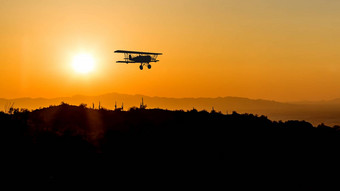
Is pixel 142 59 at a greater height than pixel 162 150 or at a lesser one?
greater

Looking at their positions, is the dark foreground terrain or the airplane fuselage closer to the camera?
the dark foreground terrain

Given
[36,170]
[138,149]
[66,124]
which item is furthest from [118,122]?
[36,170]

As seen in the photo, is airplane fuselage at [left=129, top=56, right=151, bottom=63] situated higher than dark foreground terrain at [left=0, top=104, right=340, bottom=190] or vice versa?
airplane fuselage at [left=129, top=56, right=151, bottom=63]

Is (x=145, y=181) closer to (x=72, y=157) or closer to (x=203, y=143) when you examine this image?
(x=72, y=157)

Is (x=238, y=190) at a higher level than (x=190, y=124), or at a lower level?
lower

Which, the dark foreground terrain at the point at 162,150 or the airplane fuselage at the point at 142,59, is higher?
the airplane fuselage at the point at 142,59

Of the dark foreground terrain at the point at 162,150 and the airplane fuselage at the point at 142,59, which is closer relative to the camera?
the dark foreground terrain at the point at 162,150

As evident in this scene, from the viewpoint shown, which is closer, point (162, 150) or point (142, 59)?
point (162, 150)

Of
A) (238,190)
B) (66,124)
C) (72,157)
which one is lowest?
(238,190)
